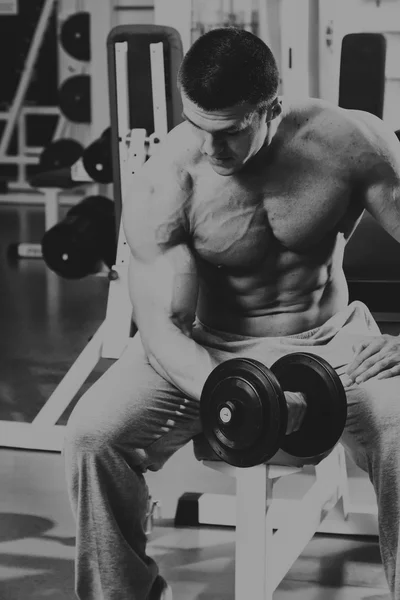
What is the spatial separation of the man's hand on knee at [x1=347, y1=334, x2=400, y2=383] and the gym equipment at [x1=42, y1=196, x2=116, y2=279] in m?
2.42

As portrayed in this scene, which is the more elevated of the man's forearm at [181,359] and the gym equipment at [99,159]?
the man's forearm at [181,359]

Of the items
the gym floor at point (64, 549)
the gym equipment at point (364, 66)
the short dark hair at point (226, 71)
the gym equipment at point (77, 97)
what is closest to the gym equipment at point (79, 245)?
the gym floor at point (64, 549)

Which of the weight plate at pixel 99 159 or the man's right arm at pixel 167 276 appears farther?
the weight plate at pixel 99 159

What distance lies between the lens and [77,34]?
7.27 m

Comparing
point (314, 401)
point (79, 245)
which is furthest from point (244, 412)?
point (79, 245)

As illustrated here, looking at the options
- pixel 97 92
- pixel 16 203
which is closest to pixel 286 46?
pixel 97 92

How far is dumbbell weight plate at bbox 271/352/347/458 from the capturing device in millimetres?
1748

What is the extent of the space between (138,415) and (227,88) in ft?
2.00

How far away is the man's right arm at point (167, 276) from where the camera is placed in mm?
1979

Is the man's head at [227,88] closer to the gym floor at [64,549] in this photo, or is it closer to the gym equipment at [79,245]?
the gym floor at [64,549]

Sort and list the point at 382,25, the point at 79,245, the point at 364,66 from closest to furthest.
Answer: the point at 364,66, the point at 79,245, the point at 382,25

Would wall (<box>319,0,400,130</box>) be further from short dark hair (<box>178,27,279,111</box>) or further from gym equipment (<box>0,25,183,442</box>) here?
short dark hair (<box>178,27,279,111</box>)

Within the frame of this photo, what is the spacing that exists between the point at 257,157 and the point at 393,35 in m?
3.76

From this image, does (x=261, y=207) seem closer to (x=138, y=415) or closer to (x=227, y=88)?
(x=227, y=88)
